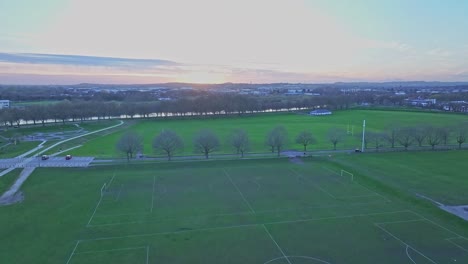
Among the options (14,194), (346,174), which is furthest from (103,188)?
(346,174)

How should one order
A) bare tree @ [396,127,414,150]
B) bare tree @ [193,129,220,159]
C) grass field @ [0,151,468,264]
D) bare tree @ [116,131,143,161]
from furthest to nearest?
1. bare tree @ [396,127,414,150]
2. bare tree @ [193,129,220,159]
3. bare tree @ [116,131,143,161]
4. grass field @ [0,151,468,264]

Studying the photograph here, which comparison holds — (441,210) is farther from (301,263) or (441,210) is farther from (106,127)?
(106,127)

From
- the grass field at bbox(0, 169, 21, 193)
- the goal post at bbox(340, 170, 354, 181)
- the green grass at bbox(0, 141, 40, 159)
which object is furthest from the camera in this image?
the green grass at bbox(0, 141, 40, 159)

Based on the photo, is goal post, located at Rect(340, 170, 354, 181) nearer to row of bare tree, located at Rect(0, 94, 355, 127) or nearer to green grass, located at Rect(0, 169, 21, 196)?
green grass, located at Rect(0, 169, 21, 196)

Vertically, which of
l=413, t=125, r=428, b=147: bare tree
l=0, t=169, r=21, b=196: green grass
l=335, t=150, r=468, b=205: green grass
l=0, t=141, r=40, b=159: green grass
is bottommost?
l=335, t=150, r=468, b=205: green grass

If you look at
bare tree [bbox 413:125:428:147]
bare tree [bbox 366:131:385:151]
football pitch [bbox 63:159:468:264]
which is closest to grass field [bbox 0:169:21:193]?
football pitch [bbox 63:159:468:264]

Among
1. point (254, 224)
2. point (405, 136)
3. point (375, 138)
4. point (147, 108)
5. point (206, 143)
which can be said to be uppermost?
point (147, 108)

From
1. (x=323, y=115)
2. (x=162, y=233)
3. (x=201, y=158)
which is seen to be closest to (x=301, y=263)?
(x=162, y=233)

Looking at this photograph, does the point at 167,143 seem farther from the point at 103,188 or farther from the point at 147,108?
the point at 147,108
